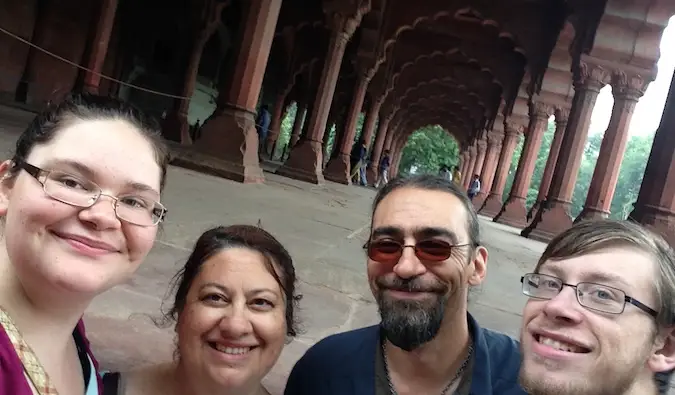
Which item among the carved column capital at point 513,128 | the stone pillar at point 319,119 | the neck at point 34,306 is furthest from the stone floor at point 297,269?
the carved column capital at point 513,128

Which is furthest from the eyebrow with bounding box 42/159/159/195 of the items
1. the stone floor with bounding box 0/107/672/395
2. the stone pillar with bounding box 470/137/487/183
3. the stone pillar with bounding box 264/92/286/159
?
the stone pillar with bounding box 470/137/487/183

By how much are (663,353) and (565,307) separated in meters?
0.20

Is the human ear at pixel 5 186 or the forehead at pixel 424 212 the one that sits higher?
the forehead at pixel 424 212

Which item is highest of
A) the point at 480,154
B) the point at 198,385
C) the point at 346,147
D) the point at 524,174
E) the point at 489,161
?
the point at 480,154

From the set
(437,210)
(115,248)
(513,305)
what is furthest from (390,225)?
(513,305)

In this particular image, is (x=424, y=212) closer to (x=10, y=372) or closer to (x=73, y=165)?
(x=73, y=165)

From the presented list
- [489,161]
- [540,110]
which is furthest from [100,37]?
[489,161]

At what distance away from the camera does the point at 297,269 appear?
2807 mm

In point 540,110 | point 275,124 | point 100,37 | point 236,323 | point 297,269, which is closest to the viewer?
point 236,323

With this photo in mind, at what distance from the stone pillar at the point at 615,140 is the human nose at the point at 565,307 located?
852cm

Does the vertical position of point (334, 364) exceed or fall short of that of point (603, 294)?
it falls short

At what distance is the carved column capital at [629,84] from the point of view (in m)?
9.23

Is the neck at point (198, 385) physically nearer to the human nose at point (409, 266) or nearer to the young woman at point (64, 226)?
the young woman at point (64, 226)

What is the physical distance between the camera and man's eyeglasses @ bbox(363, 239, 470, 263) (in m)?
1.38
